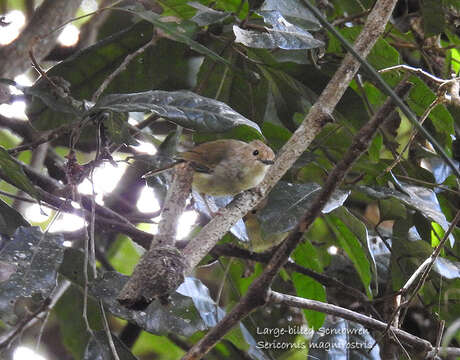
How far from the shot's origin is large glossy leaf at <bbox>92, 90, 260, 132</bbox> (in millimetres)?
2043

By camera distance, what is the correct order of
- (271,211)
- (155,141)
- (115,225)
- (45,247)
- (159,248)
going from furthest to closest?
(155,141)
(115,225)
(271,211)
(45,247)
(159,248)

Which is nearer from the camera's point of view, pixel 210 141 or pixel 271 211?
pixel 271 211

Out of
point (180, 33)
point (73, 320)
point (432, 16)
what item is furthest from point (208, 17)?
point (73, 320)

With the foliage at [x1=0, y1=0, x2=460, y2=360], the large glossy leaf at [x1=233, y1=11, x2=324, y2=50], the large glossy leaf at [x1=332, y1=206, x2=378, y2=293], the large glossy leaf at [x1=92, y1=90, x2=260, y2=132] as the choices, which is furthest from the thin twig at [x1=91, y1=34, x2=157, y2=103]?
the large glossy leaf at [x1=332, y1=206, x2=378, y2=293]

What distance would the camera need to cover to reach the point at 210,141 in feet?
9.34

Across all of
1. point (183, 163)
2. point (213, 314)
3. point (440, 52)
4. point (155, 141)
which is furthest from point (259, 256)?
point (440, 52)

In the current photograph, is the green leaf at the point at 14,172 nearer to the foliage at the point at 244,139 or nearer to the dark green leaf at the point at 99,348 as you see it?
the foliage at the point at 244,139

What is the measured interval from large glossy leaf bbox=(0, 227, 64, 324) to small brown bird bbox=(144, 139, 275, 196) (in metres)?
0.73

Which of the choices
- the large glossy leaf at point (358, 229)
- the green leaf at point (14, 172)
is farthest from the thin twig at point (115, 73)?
the large glossy leaf at point (358, 229)

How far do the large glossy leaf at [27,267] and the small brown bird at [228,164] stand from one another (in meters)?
0.73

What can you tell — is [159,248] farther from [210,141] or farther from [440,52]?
[440,52]

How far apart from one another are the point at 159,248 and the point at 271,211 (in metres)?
0.67

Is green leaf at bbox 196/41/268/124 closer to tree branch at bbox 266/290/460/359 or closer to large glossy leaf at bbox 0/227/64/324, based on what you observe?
large glossy leaf at bbox 0/227/64/324

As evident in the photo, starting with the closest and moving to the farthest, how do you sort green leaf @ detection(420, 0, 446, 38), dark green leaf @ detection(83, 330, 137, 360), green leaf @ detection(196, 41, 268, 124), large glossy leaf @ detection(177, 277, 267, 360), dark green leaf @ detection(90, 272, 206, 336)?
dark green leaf @ detection(83, 330, 137, 360)
dark green leaf @ detection(90, 272, 206, 336)
large glossy leaf @ detection(177, 277, 267, 360)
green leaf @ detection(196, 41, 268, 124)
green leaf @ detection(420, 0, 446, 38)
